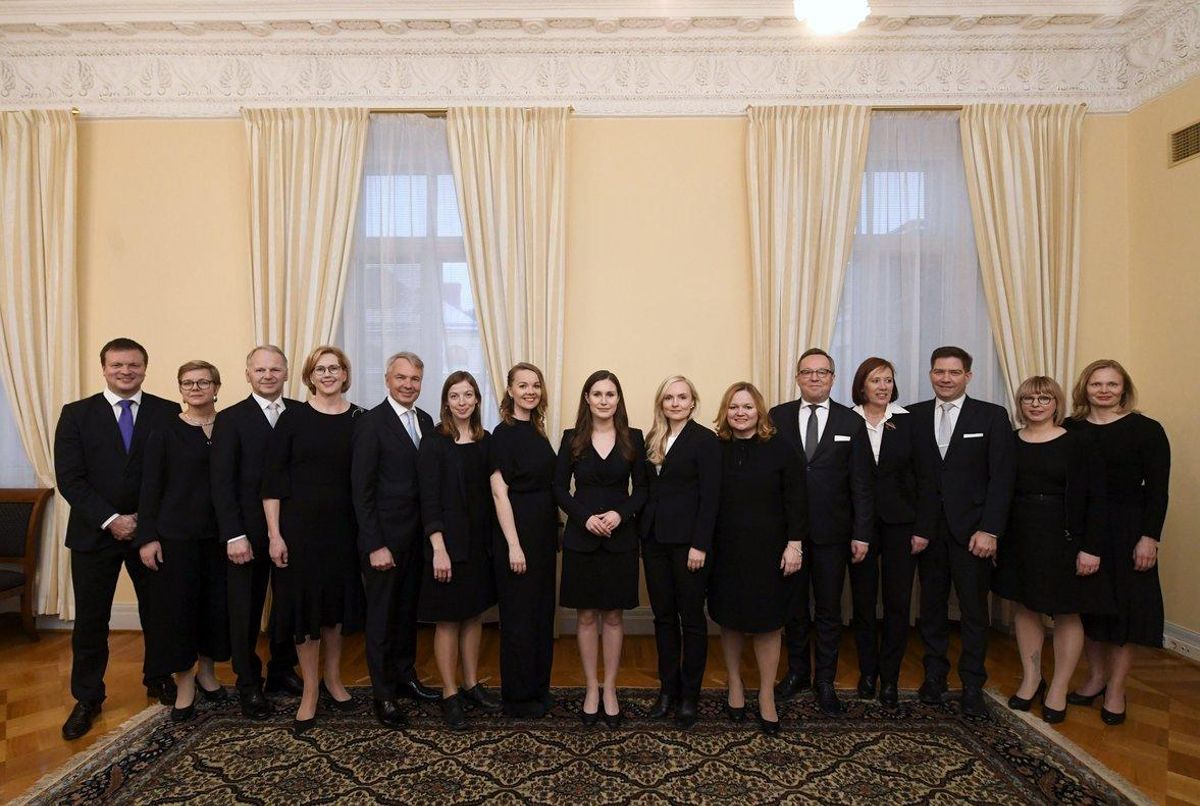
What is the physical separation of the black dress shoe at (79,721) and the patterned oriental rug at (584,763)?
0.59 ft

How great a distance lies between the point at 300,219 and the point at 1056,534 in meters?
4.98

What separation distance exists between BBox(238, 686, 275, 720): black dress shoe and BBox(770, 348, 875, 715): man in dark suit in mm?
→ 2667

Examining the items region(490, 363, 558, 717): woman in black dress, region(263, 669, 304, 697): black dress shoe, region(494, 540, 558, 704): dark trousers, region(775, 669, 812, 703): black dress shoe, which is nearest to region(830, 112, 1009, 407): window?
region(775, 669, 812, 703): black dress shoe

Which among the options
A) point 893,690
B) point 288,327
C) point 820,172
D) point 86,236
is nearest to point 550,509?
point 893,690

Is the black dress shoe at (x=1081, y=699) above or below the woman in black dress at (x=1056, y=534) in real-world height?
below

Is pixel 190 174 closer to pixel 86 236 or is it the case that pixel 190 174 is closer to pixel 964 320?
pixel 86 236

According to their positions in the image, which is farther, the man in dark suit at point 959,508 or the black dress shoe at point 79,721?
the man in dark suit at point 959,508

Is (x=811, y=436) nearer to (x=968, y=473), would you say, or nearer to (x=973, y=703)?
(x=968, y=473)

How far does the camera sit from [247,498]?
3.12 m

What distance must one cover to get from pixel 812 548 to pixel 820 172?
2667 millimetres

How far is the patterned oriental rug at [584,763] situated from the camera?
2.58 metres

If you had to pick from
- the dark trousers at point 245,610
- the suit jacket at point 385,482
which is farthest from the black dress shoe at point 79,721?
the suit jacket at point 385,482

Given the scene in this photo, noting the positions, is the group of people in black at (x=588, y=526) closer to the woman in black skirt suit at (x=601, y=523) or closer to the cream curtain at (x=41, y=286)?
the woman in black skirt suit at (x=601, y=523)

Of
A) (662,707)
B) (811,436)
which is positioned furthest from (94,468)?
(811,436)
